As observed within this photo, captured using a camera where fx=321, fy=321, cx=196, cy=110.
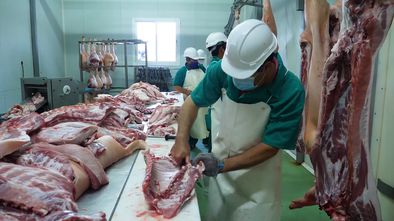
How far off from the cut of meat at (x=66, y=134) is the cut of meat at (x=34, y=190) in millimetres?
385

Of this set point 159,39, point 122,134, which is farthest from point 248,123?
point 159,39

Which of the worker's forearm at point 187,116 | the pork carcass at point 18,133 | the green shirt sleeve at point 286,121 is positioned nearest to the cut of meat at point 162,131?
the worker's forearm at point 187,116

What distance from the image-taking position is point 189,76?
545 centimetres

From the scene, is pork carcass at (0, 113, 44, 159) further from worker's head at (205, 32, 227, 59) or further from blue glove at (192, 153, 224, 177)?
worker's head at (205, 32, 227, 59)

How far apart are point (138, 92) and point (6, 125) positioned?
2.93 metres

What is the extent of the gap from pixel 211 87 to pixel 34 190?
109 cm

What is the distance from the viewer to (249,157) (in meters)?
1.74

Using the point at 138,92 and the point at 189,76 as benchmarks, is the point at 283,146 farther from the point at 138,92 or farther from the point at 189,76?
the point at 189,76

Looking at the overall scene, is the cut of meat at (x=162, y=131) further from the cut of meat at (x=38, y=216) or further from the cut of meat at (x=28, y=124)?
the cut of meat at (x=38, y=216)

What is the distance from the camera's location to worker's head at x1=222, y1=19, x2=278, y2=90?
1.60 metres

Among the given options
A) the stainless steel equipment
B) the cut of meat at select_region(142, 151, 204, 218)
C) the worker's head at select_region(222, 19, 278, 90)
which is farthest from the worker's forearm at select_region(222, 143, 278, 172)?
the stainless steel equipment

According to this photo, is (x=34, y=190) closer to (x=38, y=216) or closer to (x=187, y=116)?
(x=38, y=216)

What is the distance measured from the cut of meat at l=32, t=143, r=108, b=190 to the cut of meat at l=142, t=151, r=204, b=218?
0.25 metres

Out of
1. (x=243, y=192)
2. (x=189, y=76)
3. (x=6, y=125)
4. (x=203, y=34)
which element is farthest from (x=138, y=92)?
(x=203, y=34)
